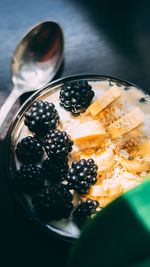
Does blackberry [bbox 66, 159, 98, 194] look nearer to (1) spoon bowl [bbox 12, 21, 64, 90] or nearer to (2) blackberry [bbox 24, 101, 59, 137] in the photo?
(2) blackberry [bbox 24, 101, 59, 137]

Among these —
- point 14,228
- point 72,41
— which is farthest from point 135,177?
point 72,41

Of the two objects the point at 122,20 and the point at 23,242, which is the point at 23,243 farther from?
the point at 122,20

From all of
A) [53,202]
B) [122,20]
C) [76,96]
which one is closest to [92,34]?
[122,20]

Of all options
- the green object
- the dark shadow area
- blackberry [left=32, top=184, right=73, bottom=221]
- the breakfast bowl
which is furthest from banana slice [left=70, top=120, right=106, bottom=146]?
the green object

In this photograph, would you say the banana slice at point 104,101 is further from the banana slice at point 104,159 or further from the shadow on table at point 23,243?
the shadow on table at point 23,243

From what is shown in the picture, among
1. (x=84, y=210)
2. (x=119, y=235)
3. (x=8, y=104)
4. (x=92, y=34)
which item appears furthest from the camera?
(x=92, y=34)

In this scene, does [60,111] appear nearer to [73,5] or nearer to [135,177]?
[135,177]
